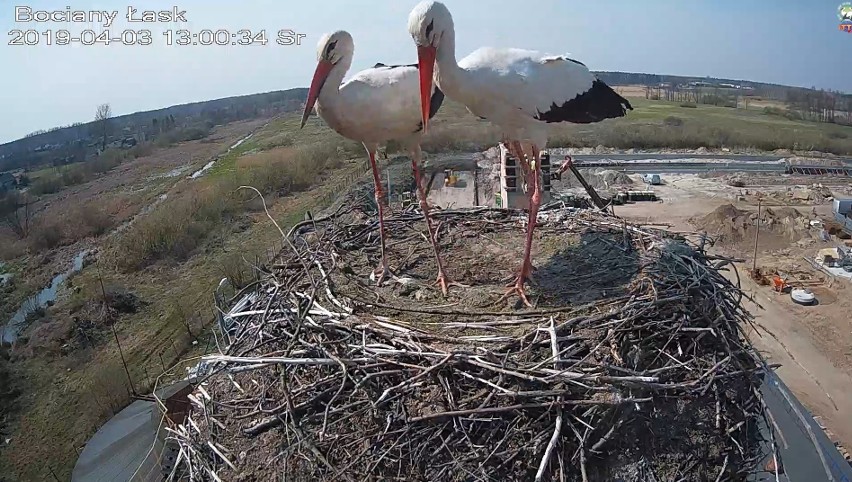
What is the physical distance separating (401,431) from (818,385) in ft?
35.3

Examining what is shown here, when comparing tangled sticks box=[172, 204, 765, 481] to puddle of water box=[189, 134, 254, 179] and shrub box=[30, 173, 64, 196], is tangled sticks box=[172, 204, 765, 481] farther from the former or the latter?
shrub box=[30, 173, 64, 196]

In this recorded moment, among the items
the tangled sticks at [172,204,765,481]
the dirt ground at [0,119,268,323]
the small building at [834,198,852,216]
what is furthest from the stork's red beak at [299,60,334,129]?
the small building at [834,198,852,216]

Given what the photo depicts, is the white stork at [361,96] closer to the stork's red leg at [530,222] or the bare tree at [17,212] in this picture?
the stork's red leg at [530,222]

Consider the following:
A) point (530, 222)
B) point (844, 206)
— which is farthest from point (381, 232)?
point (844, 206)

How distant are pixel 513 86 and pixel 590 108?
0.70 m

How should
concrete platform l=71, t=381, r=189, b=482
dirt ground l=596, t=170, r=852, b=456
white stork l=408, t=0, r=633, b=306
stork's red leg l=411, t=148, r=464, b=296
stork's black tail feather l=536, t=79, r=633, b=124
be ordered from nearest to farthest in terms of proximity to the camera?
white stork l=408, t=0, r=633, b=306 → stork's black tail feather l=536, t=79, r=633, b=124 → stork's red leg l=411, t=148, r=464, b=296 → concrete platform l=71, t=381, r=189, b=482 → dirt ground l=596, t=170, r=852, b=456

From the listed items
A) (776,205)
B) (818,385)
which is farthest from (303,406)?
(776,205)

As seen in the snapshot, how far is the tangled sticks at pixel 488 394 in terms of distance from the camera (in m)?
2.39

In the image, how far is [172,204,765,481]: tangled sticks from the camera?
2393 millimetres

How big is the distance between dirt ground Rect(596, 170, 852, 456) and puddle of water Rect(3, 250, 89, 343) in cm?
1243

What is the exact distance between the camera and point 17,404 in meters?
9.36

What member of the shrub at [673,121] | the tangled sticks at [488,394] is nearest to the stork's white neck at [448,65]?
the tangled sticks at [488,394]

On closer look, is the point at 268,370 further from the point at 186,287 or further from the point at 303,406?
the point at 186,287

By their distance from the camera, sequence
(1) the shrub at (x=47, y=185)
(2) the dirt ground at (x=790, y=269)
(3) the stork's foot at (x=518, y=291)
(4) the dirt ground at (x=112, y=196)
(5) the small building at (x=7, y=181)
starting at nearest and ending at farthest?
(3) the stork's foot at (x=518, y=291)
(2) the dirt ground at (x=790, y=269)
(4) the dirt ground at (x=112, y=196)
(5) the small building at (x=7, y=181)
(1) the shrub at (x=47, y=185)
